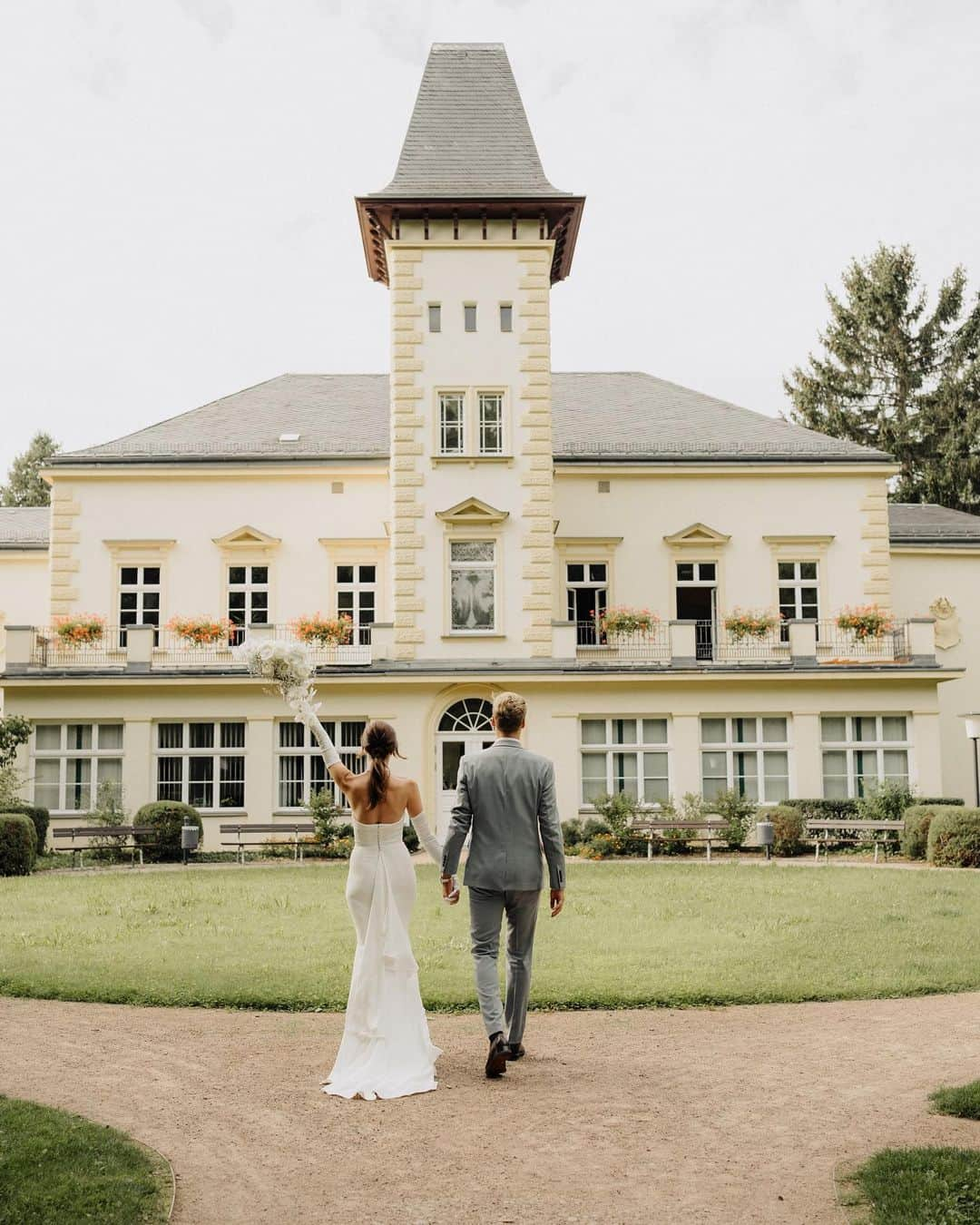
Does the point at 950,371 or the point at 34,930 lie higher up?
the point at 950,371

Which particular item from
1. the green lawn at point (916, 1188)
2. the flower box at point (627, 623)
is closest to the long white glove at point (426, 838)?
the green lawn at point (916, 1188)

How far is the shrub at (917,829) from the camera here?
72.5ft

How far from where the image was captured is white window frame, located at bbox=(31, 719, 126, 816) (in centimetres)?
2655

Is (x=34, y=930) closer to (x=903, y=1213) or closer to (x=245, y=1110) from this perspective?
(x=245, y=1110)

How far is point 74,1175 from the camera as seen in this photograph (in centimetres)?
555

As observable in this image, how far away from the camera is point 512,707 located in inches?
310

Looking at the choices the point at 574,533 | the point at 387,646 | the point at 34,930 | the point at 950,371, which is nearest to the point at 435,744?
the point at 387,646

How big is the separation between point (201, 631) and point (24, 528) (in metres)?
10.4

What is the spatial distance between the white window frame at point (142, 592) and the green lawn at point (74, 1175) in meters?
24.1

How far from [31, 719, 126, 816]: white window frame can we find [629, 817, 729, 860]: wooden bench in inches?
410

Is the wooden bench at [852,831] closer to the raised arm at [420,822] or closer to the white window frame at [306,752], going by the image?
the white window frame at [306,752]

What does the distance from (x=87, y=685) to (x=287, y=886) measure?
10.0 metres

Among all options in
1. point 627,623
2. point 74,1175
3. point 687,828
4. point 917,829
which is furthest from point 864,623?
point 74,1175

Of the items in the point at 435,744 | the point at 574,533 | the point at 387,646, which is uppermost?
the point at 574,533
